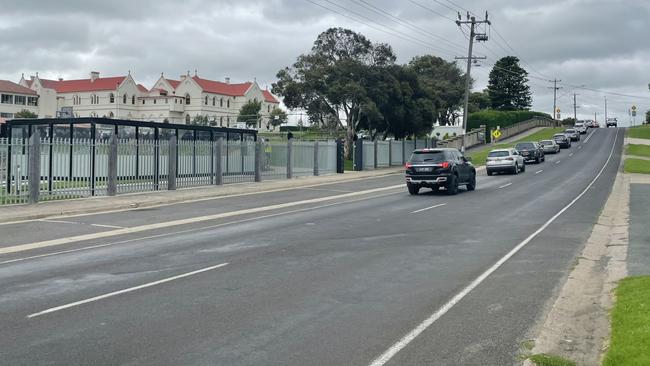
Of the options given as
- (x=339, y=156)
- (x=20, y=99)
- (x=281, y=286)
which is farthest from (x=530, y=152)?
(x=20, y=99)

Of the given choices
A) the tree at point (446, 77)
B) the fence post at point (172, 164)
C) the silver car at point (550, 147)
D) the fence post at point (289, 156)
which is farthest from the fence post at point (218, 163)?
the tree at point (446, 77)

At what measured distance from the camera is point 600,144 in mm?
67688

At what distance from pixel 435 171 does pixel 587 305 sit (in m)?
16.8

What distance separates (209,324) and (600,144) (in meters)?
68.5

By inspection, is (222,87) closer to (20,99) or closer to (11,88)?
(20,99)

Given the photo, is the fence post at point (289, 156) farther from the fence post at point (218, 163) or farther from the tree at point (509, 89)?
the tree at point (509, 89)

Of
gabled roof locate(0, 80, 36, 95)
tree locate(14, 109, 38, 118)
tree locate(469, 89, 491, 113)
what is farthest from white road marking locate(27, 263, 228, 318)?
tree locate(469, 89, 491, 113)

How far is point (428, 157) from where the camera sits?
81.8 feet

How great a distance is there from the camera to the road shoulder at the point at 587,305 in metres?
6.12

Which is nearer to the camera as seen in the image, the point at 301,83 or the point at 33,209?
the point at 33,209

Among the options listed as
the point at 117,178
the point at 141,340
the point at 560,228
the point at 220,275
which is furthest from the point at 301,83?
the point at 141,340

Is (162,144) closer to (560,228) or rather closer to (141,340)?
(560,228)

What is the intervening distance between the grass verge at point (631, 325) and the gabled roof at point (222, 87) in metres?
106

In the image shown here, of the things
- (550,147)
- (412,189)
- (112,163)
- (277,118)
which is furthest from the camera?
(277,118)
